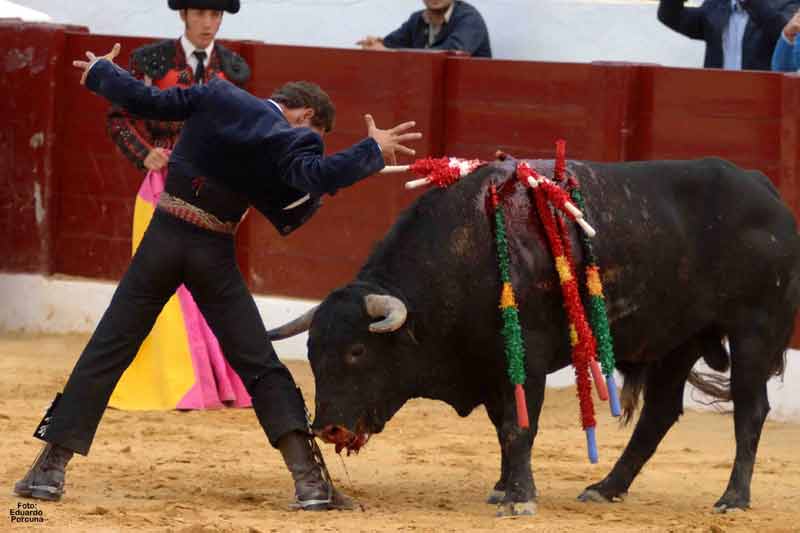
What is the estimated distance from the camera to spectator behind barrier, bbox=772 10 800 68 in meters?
8.55

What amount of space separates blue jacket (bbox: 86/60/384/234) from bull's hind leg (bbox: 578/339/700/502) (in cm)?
140

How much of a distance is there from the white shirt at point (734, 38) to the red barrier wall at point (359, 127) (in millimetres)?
779

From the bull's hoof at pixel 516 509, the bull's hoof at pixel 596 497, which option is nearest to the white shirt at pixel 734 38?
the bull's hoof at pixel 596 497

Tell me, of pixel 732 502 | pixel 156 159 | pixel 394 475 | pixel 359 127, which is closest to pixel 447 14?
pixel 359 127

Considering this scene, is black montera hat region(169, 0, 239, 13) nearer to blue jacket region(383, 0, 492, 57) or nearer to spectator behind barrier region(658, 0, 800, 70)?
blue jacket region(383, 0, 492, 57)

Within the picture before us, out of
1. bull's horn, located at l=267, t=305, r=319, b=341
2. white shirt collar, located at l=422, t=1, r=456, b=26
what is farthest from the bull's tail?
white shirt collar, located at l=422, t=1, r=456, b=26

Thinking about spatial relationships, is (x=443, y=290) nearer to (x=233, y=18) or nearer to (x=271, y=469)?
(x=271, y=469)

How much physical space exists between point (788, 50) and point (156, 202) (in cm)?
292

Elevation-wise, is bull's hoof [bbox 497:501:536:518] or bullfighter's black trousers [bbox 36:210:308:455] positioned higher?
bullfighter's black trousers [bbox 36:210:308:455]

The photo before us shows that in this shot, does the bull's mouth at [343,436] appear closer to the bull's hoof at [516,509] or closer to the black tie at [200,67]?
the bull's hoof at [516,509]

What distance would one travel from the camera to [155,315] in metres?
6.07

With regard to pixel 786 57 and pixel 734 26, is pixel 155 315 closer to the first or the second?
pixel 786 57

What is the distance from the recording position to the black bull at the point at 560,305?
19.7 ft

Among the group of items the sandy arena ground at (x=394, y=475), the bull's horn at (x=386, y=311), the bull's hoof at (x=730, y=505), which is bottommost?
the sandy arena ground at (x=394, y=475)
